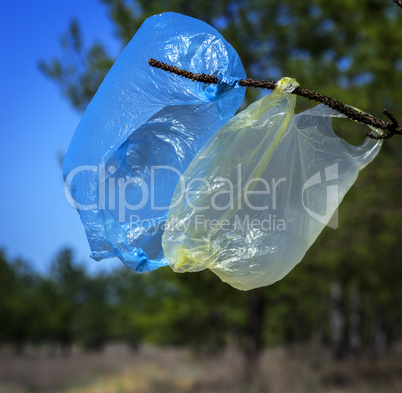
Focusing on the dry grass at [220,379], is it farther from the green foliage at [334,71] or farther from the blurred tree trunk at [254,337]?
the green foliage at [334,71]

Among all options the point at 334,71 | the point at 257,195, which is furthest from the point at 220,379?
the point at 257,195

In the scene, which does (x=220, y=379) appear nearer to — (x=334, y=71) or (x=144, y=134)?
(x=334, y=71)

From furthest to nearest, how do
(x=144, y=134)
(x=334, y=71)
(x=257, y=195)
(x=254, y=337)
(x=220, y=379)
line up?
(x=220, y=379)
(x=254, y=337)
(x=334, y=71)
(x=144, y=134)
(x=257, y=195)

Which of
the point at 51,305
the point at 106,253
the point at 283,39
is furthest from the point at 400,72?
the point at 51,305

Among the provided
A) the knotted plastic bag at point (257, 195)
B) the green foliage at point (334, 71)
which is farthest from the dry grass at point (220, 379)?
the knotted plastic bag at point (257, 195)

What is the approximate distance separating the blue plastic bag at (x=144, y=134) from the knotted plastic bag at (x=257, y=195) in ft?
0.48

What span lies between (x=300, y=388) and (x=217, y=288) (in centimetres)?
265

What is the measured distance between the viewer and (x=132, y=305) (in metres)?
39.7

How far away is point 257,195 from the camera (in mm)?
1771

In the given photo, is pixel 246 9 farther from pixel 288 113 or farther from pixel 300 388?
pixel 288 113

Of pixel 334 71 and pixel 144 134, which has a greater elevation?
pixel 334 71

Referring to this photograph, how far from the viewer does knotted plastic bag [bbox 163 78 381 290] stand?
1.69 metres

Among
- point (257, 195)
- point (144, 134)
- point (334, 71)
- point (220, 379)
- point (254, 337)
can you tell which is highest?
point (334, 71)

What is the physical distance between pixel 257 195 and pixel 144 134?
51 centimetres
